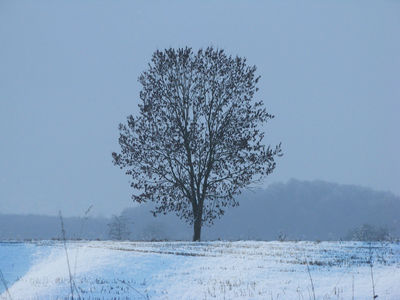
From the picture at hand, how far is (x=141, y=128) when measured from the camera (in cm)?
2870

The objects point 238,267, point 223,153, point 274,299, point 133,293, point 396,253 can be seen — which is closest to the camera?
point 274,299

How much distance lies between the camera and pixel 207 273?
14.1 meters

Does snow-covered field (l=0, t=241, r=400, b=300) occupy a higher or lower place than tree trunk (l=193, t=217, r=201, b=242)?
lower

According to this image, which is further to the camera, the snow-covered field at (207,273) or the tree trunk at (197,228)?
the tree trunk at (197,228)

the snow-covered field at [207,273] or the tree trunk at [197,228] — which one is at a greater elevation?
the tree trunk at [197,228]

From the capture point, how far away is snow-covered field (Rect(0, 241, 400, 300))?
11250mm

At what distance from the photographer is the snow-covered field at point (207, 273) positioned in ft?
36.9

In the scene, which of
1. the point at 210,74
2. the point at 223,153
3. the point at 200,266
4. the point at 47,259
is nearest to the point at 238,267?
the point at 200,266

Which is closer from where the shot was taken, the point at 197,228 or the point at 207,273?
the point at 207,273

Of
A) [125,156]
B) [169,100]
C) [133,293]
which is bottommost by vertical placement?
[133,293]

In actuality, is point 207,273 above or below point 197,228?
below

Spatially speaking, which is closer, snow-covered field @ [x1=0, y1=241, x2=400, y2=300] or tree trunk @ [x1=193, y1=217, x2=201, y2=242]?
snow-covered field @ [x1=0, y1=241, x2=400, y2=300]

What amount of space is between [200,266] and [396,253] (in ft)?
23.0

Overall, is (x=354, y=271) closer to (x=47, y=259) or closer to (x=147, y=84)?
(x=47, y=259)
